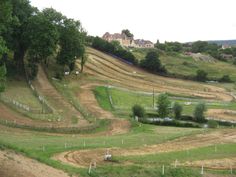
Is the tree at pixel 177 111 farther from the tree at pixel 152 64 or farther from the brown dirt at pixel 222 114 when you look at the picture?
the tree at pixel 152 64

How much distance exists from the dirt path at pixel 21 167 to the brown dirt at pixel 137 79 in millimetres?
70929

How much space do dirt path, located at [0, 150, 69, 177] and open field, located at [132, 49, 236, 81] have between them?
105197mm

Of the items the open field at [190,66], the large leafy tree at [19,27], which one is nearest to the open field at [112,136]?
the large leafy tree at [19,27]

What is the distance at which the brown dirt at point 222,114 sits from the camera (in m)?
78.3

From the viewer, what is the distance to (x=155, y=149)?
41.3m

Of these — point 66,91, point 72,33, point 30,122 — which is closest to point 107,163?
point 30,122

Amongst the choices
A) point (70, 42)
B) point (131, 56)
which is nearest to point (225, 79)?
point (131, 56)

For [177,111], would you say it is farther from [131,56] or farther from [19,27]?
[131,56]

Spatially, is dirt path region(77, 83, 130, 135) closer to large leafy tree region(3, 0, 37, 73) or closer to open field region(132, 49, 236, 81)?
large leafy tree region(3, 0, 37, 73)

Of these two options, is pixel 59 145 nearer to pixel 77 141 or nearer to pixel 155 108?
pixel 77 141

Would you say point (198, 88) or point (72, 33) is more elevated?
point (72, 33)

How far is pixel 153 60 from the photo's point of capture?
124m

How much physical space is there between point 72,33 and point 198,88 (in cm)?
3853

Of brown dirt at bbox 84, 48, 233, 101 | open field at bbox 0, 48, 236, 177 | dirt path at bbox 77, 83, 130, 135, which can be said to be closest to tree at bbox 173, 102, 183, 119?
open field at bbox 0, 48, 236, 177
